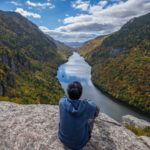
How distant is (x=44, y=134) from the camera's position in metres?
13.8

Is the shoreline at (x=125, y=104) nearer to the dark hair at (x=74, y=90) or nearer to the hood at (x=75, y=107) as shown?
the hood at (x=75, y=107)

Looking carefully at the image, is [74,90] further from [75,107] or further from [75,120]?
[75,120]

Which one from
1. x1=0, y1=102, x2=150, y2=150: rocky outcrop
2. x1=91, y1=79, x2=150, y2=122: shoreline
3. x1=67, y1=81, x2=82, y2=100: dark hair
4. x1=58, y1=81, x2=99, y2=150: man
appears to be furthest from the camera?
x1=91, y1=79, x2=150, y2=122: shoreline

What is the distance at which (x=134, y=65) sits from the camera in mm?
189875

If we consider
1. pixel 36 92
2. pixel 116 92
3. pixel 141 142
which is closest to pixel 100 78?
pixel 116 92

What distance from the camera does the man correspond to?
1191cm

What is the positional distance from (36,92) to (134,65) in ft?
258

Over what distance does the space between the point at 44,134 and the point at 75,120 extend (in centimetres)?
242

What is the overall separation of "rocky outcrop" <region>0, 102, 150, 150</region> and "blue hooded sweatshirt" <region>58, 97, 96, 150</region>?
649 mm

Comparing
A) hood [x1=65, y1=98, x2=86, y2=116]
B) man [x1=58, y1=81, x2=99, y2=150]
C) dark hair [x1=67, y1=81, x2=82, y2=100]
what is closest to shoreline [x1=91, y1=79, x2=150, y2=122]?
man [x1=58, y1=81, x2=99, y2=150]

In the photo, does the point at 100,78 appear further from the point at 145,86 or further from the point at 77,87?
the point at 77,87

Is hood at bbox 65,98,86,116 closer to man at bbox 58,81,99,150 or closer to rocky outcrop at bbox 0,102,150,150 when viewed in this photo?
man at bbox 58,81,99,150

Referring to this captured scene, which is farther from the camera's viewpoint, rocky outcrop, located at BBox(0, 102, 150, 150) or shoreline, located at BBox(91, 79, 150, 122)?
shoreline, located at BBox(91, 79, 150, 122)

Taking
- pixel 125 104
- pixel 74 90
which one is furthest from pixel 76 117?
pixel 125 104
